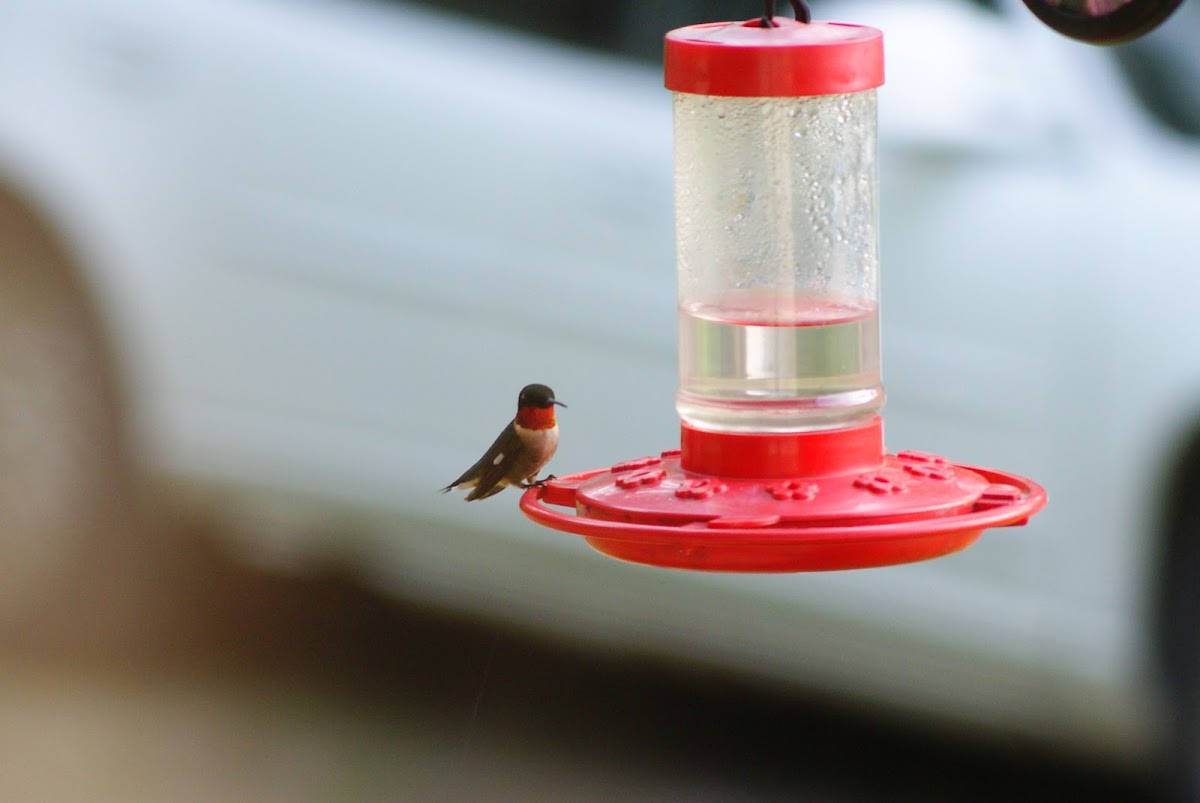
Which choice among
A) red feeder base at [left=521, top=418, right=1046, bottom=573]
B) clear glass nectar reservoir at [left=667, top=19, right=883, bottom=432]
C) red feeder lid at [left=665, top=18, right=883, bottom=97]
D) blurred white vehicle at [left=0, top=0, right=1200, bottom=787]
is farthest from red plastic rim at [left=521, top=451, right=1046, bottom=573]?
blurred white vehicle at [left=0, top=0, right=1200, bottom=787]

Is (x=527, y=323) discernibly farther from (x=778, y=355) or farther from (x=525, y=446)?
(x=778, y=355)

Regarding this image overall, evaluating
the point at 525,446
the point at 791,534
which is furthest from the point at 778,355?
the point at 525,446

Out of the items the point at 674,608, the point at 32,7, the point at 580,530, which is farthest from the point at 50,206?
the point at 580,530

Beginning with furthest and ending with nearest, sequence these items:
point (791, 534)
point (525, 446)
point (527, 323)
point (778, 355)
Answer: point (527, 323)
point (525, 446)
point (778, 355)
point (791, 534)

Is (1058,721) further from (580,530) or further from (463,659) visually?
(580,530)

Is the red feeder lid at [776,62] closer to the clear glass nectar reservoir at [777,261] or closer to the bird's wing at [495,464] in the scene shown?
the clear glass nectar reservoir at [777,261]
